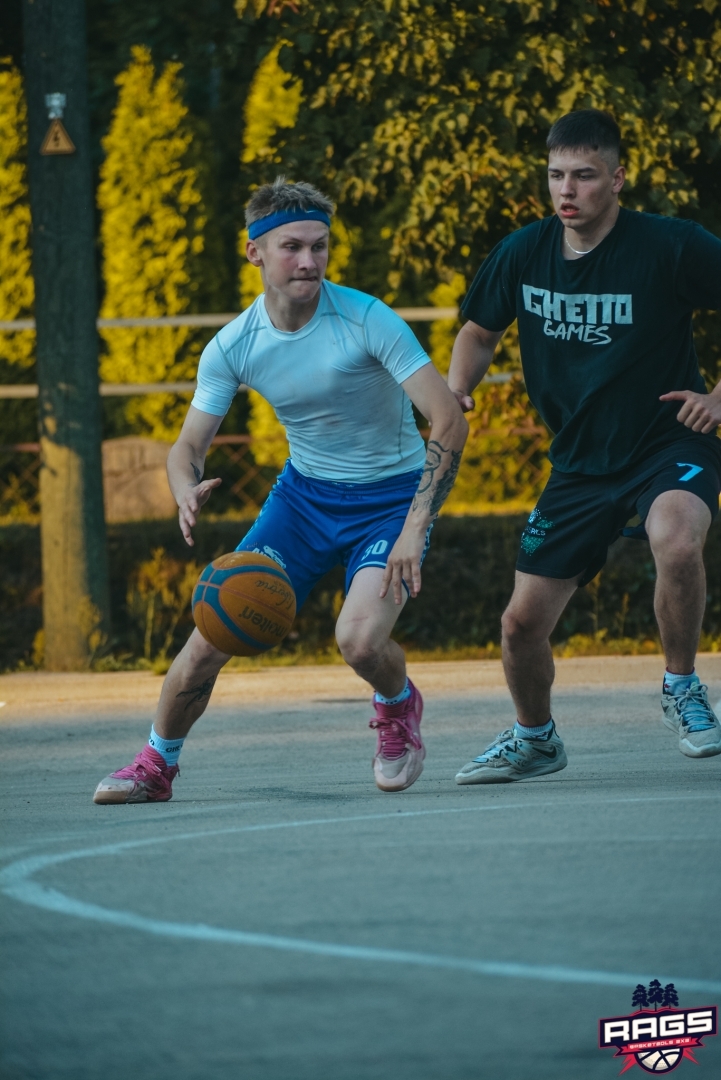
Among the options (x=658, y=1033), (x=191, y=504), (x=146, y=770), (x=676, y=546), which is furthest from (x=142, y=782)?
(x=658, y=1033)

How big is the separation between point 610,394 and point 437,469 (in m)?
0.66

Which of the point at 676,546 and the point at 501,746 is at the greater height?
the point at 676,546

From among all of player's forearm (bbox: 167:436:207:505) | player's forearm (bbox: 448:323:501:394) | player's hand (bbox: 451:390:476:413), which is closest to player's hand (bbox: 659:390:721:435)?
player's hand (bbox: 451:390:476:413)

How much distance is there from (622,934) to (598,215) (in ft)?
9.38

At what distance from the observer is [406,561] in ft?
19.2

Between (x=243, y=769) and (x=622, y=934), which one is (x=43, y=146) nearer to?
(x=243, y=769)

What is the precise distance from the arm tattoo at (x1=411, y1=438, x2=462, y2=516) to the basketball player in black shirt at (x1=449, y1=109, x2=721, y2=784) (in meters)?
0.23

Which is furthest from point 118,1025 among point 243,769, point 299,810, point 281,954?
point 243,769

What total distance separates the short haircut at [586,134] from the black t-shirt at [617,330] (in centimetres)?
26

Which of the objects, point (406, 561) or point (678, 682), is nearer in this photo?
point (406, 561)

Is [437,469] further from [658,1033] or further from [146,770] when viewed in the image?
[658,1033]

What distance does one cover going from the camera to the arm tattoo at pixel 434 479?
5.96 m

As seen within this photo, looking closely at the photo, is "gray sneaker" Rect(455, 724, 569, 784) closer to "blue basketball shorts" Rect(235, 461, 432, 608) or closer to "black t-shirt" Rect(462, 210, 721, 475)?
"blue basketball shorts" Rect(235, 461, 432, 608)

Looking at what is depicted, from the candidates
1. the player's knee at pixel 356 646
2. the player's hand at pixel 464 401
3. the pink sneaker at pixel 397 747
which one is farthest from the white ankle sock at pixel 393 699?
the player's hand at pixel 464 401
